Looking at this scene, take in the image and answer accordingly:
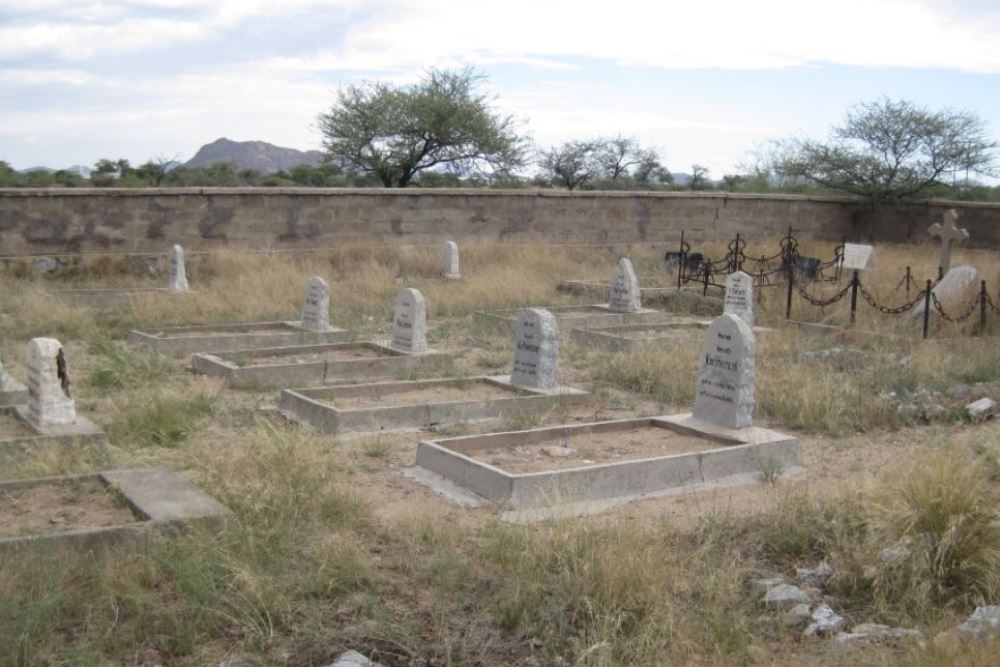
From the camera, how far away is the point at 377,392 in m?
10.2

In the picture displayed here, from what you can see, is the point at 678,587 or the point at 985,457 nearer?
the point at 678,587

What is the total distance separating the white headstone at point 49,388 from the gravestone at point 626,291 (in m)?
9.33

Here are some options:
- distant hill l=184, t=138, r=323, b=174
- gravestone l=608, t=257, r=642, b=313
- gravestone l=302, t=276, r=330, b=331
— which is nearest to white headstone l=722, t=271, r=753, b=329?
gravestone l=608, t=257, r=642, b=313

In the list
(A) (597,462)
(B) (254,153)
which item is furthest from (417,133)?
(B) (254,153)

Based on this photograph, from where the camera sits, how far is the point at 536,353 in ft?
33.8

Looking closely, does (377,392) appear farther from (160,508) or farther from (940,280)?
(940,280)

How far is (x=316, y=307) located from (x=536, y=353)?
175 inches

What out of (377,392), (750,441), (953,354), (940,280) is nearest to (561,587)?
(750,441)

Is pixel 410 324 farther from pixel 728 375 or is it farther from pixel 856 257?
pixel 856 257

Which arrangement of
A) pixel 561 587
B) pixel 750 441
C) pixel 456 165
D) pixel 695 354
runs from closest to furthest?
pixel 561 587, pixel 750 441, pixel 695 354, pixel 456 165

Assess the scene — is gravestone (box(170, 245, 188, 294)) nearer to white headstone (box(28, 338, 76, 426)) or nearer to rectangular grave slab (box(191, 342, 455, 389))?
rectangular grave slab (box(191, 342, 455, 389))

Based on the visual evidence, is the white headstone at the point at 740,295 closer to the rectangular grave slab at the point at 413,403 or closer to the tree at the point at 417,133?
the rectangular grave slab at the point at 413,403

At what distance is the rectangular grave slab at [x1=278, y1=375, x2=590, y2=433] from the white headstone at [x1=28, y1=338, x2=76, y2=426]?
184 cm

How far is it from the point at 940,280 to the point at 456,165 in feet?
75.4
